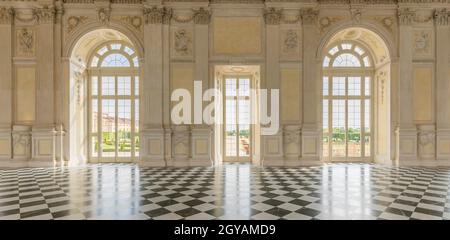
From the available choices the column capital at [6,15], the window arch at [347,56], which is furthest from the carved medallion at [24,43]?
the window arch at [347,56]

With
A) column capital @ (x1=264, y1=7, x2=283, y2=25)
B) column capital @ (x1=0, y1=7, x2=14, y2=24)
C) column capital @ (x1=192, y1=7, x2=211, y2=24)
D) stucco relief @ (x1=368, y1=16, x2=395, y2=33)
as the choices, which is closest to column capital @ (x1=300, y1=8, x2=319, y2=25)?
column capital @ (x1=264, y1=7, x2=283, y2=25)

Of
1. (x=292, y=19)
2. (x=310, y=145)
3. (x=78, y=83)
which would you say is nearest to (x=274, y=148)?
(x=310, y=145)

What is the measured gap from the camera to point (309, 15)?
9.55 meters

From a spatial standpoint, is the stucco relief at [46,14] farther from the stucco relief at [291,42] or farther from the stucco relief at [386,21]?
the stucco relief at [386,21]

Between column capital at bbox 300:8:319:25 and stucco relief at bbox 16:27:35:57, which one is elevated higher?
column capital at bbox 300:8:319:25

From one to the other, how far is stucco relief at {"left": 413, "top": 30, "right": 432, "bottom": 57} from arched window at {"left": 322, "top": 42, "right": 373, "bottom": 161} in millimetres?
1535

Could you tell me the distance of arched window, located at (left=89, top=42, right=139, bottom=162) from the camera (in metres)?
10.8

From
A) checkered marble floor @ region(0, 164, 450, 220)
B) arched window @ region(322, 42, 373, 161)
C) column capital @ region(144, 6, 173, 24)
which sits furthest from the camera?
arched window @ region(322, 42, 373, 161)

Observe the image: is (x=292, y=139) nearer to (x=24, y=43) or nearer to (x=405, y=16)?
(x=405, y=16)

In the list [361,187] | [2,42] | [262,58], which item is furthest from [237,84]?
[2,42]

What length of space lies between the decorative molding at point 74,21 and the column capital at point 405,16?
11005 mm

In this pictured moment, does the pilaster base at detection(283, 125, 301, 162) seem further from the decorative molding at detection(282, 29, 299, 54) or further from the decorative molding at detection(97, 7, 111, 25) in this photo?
the decorative molding at detection(97, 7, 111, 25)

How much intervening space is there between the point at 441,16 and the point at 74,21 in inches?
505
